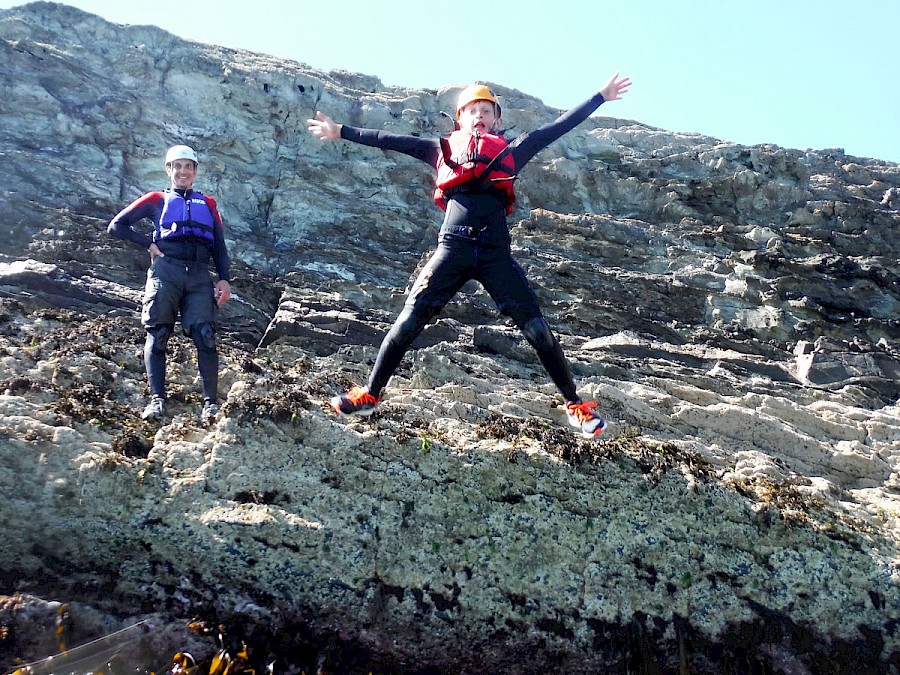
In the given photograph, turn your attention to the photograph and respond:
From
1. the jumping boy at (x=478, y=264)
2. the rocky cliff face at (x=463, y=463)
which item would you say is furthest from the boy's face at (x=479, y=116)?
the rocky cliff face at (x=463, y=463)

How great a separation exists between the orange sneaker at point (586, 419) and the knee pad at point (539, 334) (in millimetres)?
619

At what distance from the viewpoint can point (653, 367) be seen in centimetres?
920

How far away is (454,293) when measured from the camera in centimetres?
577

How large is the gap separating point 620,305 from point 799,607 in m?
7.73

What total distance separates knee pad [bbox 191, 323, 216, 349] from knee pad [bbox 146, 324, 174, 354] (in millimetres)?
249

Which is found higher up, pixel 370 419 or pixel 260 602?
pixel 370 419

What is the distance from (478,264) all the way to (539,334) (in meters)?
0.84

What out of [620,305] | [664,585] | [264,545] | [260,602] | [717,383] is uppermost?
[620,305]

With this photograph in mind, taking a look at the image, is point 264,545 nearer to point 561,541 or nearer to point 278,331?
point 561,541

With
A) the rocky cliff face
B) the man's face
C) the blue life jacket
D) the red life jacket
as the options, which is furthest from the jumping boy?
the man's face

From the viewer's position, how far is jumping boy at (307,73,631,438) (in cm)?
567

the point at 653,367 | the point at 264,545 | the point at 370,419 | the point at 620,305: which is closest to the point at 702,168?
the point at 620,305

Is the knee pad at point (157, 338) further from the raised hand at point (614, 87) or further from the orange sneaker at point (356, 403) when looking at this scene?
the raised hand at point (614, 87)

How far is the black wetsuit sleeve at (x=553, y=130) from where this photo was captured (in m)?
6.00
